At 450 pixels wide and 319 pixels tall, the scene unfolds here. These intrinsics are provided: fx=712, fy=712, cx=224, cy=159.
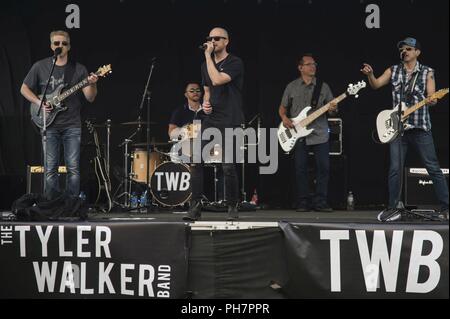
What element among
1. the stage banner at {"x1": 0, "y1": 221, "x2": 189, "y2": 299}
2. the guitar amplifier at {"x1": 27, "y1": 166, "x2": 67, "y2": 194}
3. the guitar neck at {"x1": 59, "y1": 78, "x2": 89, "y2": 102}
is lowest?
the stage banner at {"x1": 0, "y1": 221, "x2": 189, "y2": 299}

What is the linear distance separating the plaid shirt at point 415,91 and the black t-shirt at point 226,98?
190cm

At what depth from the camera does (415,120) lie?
7738mm

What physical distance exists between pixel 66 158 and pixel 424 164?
3.94m

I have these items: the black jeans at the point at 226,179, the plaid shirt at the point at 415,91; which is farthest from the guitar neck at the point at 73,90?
the plaid shirt at the point at 415,91

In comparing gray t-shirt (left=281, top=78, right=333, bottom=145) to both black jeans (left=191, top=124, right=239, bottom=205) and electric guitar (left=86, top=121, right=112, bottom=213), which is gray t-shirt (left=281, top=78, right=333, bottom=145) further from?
electric guitar (left=86, top=121, right=112, bottom=213)

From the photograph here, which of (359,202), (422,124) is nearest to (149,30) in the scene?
(359,202)

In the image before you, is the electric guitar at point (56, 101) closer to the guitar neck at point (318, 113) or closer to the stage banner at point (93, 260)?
the stage banner at point (93, 260)

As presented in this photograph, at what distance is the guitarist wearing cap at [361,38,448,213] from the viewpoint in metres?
7.59

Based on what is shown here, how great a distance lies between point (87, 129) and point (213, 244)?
202 inches

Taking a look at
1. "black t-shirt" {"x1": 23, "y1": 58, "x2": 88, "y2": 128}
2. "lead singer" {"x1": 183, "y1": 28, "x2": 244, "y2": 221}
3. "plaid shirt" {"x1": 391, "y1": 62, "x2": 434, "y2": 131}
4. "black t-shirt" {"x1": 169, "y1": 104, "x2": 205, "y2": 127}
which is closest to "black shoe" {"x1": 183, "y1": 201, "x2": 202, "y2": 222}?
"lead singer" {"x1": 183, "y1": 28, "x2": 244, "y2": 221}

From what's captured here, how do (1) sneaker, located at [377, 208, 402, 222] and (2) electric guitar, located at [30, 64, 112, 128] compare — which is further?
(2) electric guitar, located at [30, 64, 112, 128]

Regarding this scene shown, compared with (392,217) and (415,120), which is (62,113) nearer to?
(392,217)

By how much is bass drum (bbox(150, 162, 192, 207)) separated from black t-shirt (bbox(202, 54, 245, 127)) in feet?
9.95
